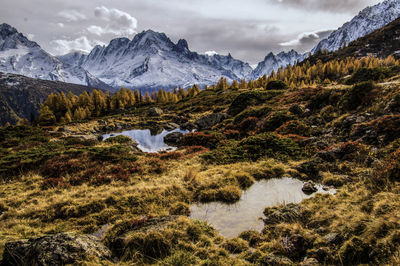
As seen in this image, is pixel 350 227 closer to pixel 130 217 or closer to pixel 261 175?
pixel 261 175

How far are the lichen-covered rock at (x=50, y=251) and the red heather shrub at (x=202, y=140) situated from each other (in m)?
17.0

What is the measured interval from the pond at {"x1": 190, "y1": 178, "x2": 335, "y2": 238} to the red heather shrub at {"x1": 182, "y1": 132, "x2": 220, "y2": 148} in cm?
1132

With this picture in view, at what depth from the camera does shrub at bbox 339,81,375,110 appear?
1867cm

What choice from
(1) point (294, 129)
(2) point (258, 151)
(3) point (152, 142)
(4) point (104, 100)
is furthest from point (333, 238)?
(4) point (104, 100)

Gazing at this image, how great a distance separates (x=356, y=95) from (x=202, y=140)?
15.9 metres

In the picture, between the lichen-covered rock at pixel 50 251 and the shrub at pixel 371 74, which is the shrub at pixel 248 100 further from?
the lichen-covered rock at pixel 50 251

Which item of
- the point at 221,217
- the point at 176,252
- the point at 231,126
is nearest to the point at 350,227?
the point at 221,217

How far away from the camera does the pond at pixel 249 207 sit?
770 cm

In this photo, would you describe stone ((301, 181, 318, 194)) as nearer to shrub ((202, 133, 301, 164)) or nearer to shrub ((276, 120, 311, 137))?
shrub ((202, 133, 301, 164))

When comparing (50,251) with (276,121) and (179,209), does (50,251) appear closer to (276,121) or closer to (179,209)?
(179,209)

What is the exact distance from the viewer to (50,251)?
505 cm

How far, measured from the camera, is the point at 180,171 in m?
14.1

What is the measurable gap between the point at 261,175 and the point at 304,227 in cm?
531

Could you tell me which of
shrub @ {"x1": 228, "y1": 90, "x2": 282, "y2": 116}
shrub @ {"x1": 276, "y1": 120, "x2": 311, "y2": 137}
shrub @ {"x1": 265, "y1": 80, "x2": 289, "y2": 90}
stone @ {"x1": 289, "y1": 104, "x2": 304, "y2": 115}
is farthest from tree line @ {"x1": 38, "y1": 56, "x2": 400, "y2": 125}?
shrub @ {"x1": 276, "y1": 120, "x2": 311, "y2": 137}
